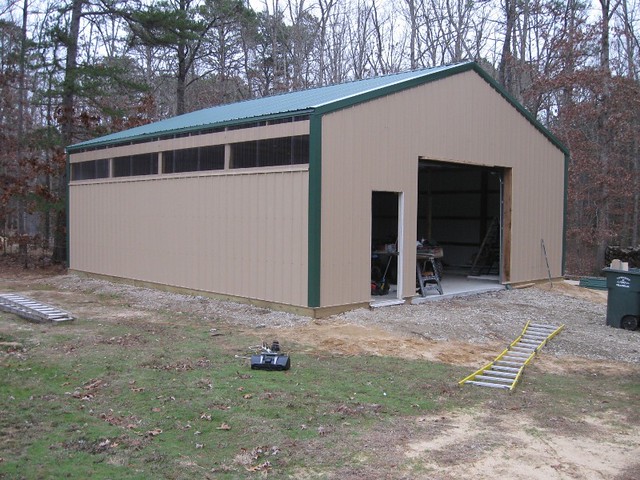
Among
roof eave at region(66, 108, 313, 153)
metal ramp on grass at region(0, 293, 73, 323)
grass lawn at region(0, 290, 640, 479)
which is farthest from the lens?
roof eave at region(66, 108, 313, 153)

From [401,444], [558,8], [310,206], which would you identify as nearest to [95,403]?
[401,444]

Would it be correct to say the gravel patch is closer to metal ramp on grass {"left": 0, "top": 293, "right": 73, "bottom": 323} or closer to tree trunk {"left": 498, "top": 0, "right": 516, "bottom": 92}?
metal ramp on grass {"left": 0, "top": 293, "right": 73, "bottom": 323}

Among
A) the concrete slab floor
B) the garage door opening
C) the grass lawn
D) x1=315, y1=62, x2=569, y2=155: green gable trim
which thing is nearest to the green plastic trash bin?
the grass lawn

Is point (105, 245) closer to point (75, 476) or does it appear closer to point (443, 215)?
point (443, 215)

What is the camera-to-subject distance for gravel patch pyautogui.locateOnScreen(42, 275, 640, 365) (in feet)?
29.4

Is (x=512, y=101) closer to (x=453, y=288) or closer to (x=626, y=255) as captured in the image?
(x=453, y=288)

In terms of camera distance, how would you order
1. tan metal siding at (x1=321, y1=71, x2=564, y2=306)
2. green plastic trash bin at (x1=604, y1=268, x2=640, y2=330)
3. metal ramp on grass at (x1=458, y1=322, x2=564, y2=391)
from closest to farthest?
1. metal ramp on grass at (x1=458, y1=322, x2=564, y2=391)
2. green plastic trash bin at (x1=604, y1=268, x2=640, y2=330)
3. tan metal siding at (x1=321, y1=71, x2=564, y2=306)

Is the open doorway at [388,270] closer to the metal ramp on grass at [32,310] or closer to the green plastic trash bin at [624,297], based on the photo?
the green plastic trash bin at [624,297]

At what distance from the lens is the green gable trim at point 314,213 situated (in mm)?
9984

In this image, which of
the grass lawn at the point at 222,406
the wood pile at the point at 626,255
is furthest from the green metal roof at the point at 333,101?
the wood pile at the point at 626,255

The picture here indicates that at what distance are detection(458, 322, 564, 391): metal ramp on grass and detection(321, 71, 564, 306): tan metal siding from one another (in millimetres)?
2815

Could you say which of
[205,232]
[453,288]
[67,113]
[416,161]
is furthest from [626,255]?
[67,113]

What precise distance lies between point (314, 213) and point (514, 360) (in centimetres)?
394

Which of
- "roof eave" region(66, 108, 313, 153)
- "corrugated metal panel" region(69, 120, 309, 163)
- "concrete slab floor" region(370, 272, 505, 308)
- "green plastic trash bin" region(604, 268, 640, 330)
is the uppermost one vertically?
"roof eave" region(66, 108, 313, 153)
